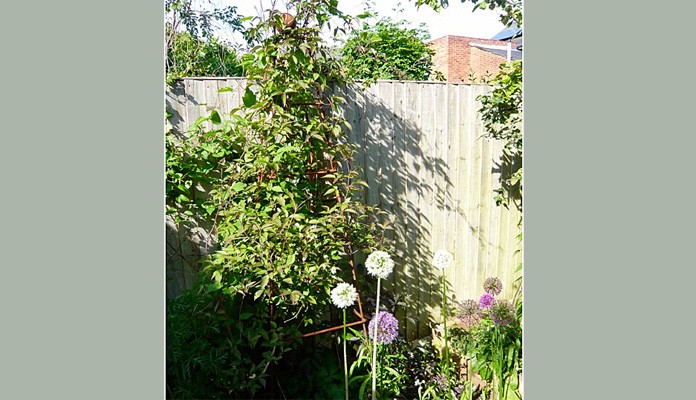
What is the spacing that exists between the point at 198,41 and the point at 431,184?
162 cm

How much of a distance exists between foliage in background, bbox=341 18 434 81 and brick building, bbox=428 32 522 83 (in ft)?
0.59

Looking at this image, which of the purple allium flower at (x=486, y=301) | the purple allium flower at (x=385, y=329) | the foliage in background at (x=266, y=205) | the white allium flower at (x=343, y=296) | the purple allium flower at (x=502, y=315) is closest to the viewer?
the white allium flower at (x=343, y=296)

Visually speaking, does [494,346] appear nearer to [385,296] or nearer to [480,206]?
[385,296]

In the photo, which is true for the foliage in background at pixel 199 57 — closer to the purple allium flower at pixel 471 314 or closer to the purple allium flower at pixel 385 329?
the purple allium flower at pixel 385 329

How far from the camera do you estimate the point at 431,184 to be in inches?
113

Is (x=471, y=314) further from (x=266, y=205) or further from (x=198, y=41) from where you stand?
(x=198, y=41)

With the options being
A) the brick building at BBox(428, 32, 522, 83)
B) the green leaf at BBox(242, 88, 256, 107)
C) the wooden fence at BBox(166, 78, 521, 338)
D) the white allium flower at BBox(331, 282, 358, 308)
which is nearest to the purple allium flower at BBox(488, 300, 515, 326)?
the wooden fence at BBox(166, 78, 521, 338)

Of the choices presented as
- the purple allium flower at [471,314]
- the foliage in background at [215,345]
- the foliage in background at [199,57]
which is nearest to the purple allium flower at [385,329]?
the foliage in background at [215,345]

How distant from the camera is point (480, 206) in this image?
2986 mm

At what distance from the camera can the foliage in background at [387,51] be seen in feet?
8.14

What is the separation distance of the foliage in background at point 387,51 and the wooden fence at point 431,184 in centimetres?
22

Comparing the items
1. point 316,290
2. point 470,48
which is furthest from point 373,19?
point 316,290

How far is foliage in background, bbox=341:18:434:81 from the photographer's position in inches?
97.7

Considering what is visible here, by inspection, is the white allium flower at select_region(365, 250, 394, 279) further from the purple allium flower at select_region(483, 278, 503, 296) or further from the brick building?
the brick building
